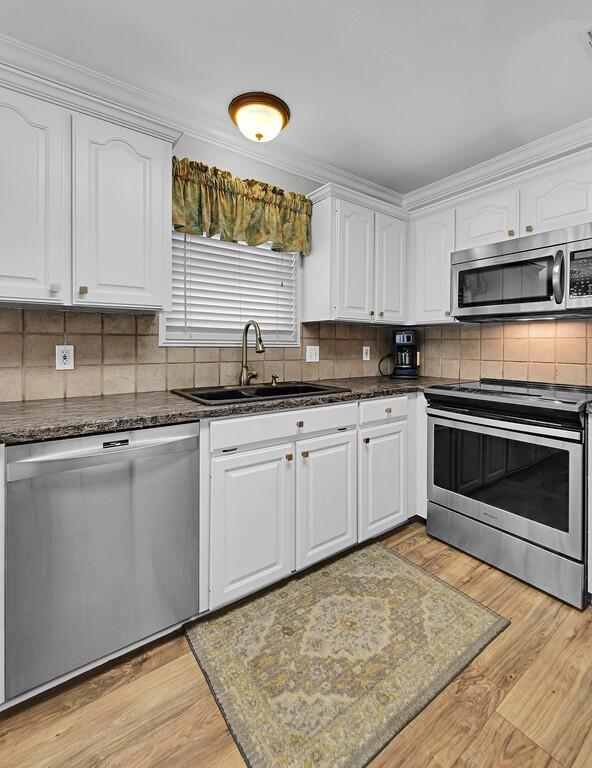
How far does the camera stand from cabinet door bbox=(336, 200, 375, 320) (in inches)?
101

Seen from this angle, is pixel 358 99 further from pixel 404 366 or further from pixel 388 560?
pixel 388 560

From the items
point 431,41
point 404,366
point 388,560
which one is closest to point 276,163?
point 431,41

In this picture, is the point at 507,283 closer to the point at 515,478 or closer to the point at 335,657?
the point at 515,478

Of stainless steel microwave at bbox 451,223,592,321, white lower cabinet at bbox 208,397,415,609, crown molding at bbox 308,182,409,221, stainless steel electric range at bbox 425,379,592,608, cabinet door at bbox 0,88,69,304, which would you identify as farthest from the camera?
crown molding at bbox 308,182,409,221

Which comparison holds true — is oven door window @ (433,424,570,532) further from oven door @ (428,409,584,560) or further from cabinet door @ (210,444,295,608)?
cabinet door @ (210,444,295,608)

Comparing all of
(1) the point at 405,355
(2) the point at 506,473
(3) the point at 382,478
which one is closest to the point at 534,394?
(2) the point at 506,473

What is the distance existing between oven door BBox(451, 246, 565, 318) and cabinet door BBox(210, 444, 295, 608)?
1565 mm

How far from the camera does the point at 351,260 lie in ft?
8.63

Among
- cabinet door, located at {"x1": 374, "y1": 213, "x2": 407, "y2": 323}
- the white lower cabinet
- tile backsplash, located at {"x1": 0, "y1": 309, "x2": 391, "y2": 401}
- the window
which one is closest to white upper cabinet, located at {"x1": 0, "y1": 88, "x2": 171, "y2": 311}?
tile backsplash, located at {"x1": 0, "y1": 309, "x2": 391, "y2": 401}

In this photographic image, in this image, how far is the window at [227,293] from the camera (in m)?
2.28

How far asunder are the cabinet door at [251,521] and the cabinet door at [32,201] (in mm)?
1032

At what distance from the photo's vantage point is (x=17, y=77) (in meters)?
1.50

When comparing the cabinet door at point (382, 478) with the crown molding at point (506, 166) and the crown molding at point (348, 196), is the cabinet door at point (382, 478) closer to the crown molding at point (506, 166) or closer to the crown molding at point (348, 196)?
the crown molding at point (348, 196)

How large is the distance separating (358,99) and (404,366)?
1.81 m
